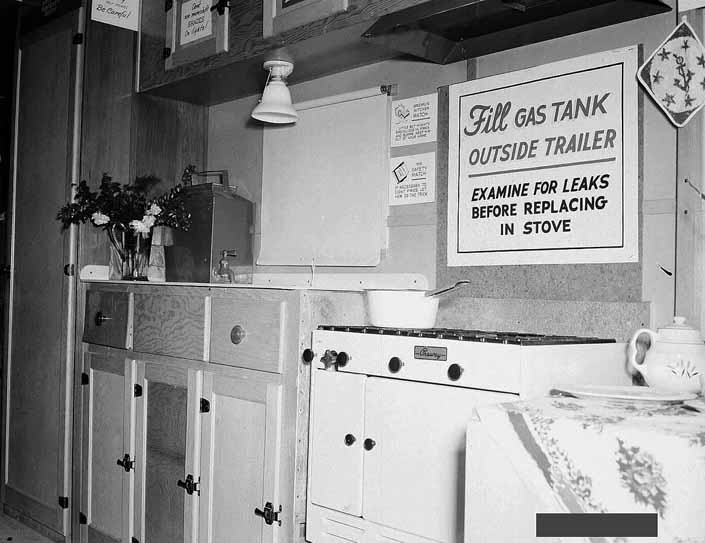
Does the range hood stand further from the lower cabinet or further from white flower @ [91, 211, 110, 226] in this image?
white flower @ [91, 211, 110, 226]

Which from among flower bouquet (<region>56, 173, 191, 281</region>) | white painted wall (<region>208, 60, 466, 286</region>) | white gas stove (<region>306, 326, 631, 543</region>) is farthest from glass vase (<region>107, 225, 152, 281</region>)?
white gas stove (<region>306, 326, 631, 543</region>)

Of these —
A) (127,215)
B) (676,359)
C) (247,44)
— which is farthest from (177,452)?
(676,359)

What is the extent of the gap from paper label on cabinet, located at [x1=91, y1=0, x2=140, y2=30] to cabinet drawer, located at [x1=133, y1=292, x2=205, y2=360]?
3.69 feet

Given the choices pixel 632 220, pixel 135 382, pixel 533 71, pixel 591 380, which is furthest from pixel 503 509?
pixel 135 382

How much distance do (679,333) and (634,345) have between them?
0.16 m

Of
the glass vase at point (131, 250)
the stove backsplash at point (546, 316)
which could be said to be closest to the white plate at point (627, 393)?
the stove backsplash at point (546, 316)

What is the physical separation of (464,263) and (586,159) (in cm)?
52

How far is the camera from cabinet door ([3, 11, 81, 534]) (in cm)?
333

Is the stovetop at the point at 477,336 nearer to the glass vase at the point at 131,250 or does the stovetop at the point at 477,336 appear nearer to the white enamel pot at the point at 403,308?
the white enamel pot at the point at 403,308

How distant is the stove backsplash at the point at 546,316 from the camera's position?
207 centimetres

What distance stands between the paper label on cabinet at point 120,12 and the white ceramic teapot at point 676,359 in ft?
7.90

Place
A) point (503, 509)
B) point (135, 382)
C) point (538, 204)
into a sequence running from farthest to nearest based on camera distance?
point (135, 382) → point (538, 204) → point (503, 509)

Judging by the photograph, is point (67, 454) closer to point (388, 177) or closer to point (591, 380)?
point (388, 177)

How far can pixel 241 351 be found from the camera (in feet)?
8.13
